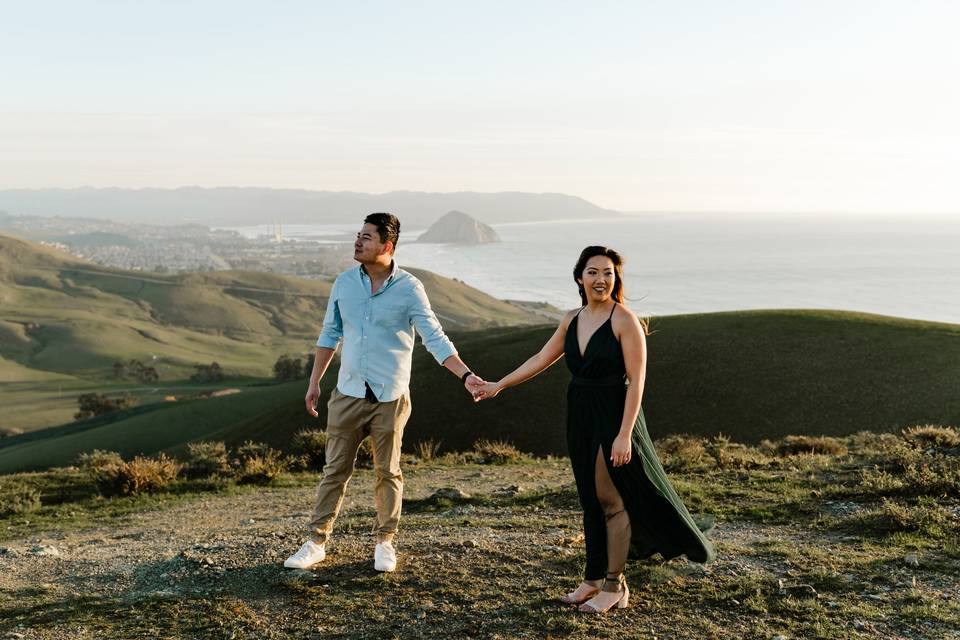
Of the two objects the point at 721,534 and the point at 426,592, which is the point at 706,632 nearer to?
the point at 426,592

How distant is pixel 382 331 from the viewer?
19.6 ft

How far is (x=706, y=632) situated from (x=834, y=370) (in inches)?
906

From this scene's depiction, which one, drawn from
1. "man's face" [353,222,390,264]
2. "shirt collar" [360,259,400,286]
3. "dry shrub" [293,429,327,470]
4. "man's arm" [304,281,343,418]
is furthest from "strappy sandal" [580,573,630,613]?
"dry shrub" [293,429,327,470]

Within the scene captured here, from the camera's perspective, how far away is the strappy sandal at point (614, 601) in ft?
17.7

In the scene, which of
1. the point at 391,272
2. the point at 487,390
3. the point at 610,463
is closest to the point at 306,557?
the point at 487,390

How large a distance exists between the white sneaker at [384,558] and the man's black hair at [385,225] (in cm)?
238

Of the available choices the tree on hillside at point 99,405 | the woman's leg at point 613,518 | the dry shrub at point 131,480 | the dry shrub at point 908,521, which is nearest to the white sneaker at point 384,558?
the woman's leg at point 613,518

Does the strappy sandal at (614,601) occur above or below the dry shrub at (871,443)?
above

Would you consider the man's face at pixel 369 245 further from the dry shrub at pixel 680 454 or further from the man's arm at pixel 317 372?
the dry shrub at pixel 680 454

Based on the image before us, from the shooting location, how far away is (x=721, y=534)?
27.4ft

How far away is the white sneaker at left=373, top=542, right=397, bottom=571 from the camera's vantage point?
613 cm

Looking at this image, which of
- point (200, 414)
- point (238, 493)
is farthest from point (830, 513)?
point (200, 414)

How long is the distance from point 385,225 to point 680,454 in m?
10.1

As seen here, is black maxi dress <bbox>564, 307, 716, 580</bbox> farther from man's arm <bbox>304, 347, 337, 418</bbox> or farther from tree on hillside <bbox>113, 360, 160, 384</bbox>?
tree on hillside <bbox>113, 360, 160, 384</bbox>
